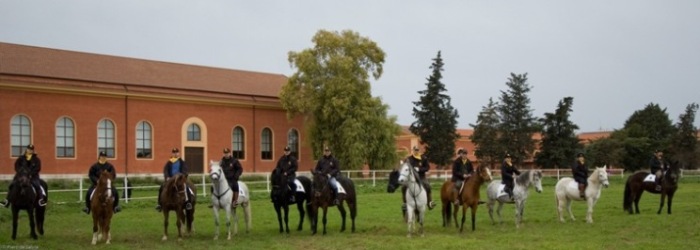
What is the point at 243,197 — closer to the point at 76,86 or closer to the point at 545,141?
the point at 76,86

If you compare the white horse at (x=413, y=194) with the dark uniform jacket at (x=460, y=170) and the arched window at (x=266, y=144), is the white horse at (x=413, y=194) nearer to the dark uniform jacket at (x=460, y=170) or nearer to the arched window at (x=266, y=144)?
the dark uniform jacket at (x=460, y=170)

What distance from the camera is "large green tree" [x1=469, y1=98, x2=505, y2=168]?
181 feet

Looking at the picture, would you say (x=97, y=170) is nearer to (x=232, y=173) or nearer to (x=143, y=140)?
(x=232, y=173)

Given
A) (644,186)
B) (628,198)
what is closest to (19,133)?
(628,198)

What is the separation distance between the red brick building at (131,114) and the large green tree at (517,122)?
51.7 feet

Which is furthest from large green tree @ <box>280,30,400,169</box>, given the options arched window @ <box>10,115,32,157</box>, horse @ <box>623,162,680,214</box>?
horse @ <box>623,162,680,214</box>

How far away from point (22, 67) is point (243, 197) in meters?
32.2

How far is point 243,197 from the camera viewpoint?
58.4ft

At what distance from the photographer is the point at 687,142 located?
66.6 m

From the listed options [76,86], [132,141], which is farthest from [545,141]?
[76,86]

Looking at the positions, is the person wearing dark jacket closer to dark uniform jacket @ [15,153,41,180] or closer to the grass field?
the grass field

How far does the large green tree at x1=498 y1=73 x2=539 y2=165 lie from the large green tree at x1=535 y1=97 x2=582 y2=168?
60.0 inches

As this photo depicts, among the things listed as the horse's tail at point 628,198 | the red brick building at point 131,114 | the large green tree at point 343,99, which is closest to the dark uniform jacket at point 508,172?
the horse's tail at point 628,198

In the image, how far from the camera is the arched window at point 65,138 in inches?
1730
